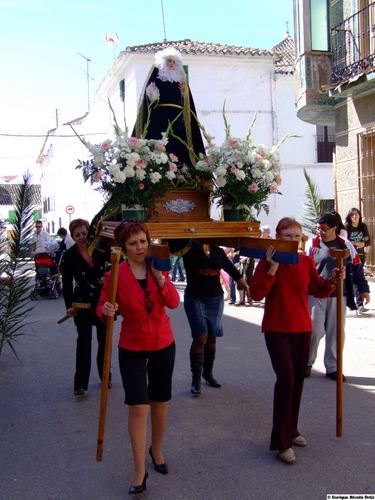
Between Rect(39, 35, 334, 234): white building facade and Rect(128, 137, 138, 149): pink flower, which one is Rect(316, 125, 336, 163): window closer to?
Rect(39, 35, 334, 234): white building facade

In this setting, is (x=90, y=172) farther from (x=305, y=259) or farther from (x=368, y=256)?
(x=368, y=256)

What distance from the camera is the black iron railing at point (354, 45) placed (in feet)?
38.9

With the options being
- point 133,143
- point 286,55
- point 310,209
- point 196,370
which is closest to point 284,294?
point 133,143

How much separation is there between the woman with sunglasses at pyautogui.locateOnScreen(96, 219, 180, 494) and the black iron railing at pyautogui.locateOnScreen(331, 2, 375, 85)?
9.05 m

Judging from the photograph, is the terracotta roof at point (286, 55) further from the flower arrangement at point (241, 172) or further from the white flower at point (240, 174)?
the white flower at point (240, 174)

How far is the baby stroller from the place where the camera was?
14258 millimetres

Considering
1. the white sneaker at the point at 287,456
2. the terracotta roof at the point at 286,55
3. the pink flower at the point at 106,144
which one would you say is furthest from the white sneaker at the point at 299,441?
the terracotta roof at the point at 286,55

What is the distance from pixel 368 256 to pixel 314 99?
147 inches

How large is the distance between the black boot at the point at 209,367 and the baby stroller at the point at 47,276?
27.9 ft

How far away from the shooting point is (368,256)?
1263cm

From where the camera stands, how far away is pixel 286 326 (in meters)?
4.35

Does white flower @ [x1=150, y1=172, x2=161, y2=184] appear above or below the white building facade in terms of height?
below

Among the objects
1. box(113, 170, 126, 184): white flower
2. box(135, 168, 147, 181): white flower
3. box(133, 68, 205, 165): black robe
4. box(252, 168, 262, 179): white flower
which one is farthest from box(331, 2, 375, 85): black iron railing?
box(113, 170, 126, 184): white flower

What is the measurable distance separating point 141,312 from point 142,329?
114mm
